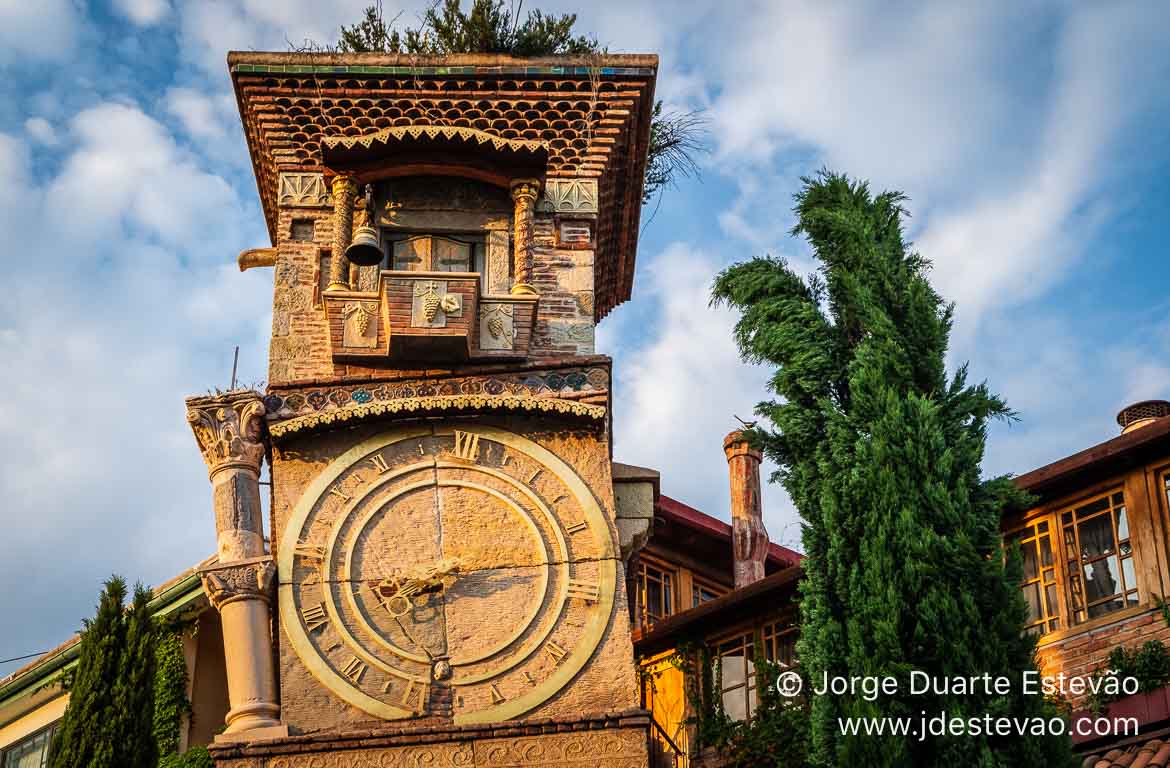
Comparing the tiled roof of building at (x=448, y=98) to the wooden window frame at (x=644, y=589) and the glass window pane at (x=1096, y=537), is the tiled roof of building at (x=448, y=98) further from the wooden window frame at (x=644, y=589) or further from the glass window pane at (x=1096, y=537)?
the glass window pane at (x=1096, y=537)

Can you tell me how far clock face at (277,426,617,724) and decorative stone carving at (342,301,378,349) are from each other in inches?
39.4

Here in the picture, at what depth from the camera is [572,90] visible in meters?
22.0

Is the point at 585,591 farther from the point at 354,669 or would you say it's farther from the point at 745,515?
the point at 745,515

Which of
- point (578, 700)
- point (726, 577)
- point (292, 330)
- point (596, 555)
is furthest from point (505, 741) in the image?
point (726, 577)

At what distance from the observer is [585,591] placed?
63.3 feet

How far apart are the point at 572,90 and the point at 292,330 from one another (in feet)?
13.0

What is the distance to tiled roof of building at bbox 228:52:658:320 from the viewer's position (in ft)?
71.7

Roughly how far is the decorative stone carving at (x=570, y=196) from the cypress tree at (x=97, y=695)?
Result: 5933 mm

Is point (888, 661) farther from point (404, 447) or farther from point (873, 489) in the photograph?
point (404, 447)

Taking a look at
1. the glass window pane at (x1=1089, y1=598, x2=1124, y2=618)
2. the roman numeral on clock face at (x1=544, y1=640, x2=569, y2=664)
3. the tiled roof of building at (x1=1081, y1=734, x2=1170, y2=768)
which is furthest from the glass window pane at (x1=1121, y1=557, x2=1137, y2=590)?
the roman numeral on clock face at (x1=544, y1=640, x2=569, y2=664)

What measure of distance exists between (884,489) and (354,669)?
5.10 meters

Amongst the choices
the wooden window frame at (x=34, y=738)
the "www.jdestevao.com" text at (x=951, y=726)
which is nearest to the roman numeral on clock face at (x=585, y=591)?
the "www.jdestevao.com" text at (x=951, y=726)

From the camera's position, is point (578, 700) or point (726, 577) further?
point (726, 577)

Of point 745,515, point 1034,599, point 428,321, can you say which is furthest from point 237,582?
point 745,515
